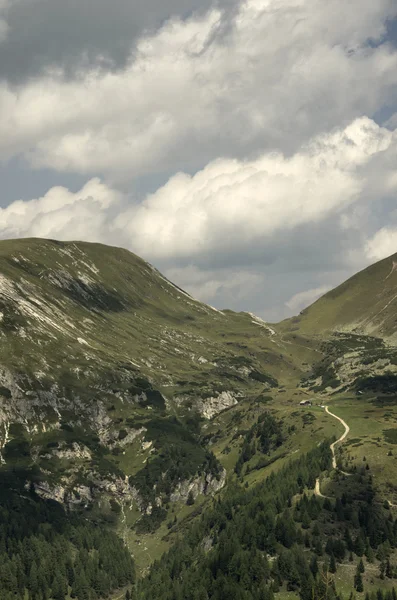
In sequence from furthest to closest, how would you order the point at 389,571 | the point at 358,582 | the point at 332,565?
the point at 332,565 → the point at 389,571 → the point at 358,582

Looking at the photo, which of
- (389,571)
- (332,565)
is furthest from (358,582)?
(389,571)

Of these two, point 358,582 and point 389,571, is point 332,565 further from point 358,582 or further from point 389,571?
point 389,571

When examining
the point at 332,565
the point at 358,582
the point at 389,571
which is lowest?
the point at 389,571

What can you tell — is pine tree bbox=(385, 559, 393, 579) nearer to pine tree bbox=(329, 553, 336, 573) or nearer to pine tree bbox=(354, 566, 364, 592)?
pine tree bbox=(354, 566, 364, 592)

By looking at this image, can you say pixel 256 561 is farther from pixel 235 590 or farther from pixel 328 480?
pixel 328 480

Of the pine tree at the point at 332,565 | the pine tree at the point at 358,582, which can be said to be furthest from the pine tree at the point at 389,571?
the pine tree at the point at 332,565

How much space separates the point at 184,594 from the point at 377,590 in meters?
65.3

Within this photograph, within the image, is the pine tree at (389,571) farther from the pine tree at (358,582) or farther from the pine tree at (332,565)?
the pine tree at (332,565)

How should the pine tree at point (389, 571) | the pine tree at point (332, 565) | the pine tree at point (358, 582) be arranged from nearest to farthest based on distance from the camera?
the pine tree at point (358, 582)
the pine tree at point (389, 571)
the pine tree at point (332, 565)

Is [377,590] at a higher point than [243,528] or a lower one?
lower

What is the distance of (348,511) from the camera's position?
7042 inches

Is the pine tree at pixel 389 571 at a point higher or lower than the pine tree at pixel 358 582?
lower

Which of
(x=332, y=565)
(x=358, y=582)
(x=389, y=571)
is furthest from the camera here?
(x=332, y=565)

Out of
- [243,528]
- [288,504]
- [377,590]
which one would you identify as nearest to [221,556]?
[243,528]
